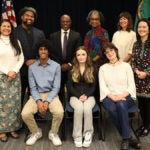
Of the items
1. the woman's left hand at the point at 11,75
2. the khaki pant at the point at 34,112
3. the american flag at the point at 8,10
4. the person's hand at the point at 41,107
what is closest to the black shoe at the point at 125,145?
the khaki pant at the point at 34,112

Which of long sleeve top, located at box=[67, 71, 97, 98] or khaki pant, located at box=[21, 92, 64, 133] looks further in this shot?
long sleeve top, located at box=[67, 71, 97, 98]

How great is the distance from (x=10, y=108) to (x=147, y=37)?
6.63 ft

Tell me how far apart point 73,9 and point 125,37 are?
2.81 m

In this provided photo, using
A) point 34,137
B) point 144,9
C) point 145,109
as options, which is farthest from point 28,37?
point 144,9

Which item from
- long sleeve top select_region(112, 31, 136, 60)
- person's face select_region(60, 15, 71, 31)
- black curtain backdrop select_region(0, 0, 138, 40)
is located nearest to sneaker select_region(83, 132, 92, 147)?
long sleeve top select_region(112, 31, 136, 60)

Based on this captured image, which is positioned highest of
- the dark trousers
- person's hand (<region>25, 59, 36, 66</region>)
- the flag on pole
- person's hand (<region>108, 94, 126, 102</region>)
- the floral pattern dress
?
the flag on pole

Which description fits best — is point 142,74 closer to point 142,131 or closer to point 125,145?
point 142,131

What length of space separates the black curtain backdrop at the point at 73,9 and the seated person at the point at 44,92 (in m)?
3.00

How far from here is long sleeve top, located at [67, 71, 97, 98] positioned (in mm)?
4055

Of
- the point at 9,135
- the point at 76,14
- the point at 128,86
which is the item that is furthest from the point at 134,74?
the point at 76,14

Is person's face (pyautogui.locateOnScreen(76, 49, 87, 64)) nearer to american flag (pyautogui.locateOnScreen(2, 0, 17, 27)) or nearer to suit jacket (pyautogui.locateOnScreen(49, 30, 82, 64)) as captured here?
suit jacket (pyautogui.locateOnScreen(49, 30, 82, 64))

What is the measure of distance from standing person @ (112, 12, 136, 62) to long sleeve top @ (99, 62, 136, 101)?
51 centimetres

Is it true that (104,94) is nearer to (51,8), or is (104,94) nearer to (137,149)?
(137,149)

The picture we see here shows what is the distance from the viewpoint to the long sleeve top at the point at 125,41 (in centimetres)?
445
